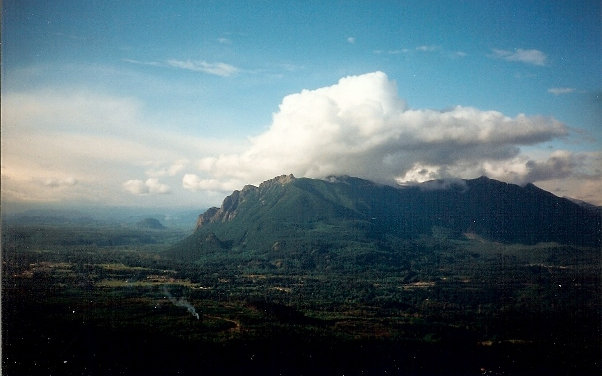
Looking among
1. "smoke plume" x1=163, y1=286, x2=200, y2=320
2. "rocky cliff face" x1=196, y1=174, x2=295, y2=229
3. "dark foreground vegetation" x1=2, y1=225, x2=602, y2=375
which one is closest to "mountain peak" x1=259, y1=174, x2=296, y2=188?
"rocky cliff face" x1=196, y1=174, x2=295, y2=229

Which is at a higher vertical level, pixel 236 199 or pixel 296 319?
pixel 236 199

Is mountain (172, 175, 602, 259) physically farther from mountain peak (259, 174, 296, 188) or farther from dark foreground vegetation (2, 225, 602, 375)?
dark foreground vegetation (2, 225, 602, 375)

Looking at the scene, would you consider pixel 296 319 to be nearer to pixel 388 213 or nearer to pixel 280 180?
pixel 388 213

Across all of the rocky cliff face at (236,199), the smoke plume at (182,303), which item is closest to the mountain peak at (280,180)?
the rocky cliff face at (236,199)

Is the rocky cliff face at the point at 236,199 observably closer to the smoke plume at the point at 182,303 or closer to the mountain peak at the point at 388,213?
the mountain peak at the point at 388,213

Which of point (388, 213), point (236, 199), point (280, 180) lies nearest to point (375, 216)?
point (388, 213)
